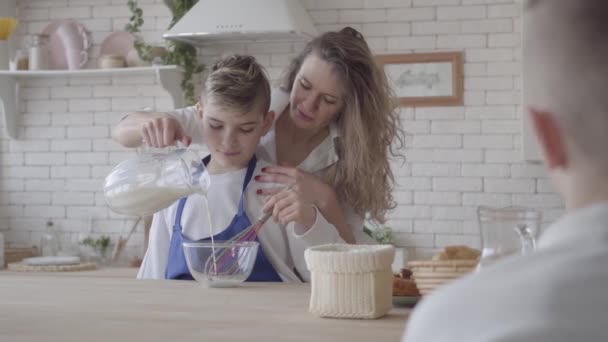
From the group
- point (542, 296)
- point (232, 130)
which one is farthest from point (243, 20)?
point (542, 296)

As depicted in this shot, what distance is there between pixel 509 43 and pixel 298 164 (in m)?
2.20

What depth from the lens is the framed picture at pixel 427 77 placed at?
4.59 meters

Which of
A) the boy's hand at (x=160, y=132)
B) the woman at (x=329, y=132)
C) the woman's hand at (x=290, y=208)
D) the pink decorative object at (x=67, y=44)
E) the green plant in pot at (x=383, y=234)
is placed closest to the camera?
the woman's hand at (x=290, y=208)

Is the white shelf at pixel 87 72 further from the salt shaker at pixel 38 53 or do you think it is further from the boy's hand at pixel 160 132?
the boy's hand at pixel 160 132

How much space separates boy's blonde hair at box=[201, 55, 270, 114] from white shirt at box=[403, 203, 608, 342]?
1700mm

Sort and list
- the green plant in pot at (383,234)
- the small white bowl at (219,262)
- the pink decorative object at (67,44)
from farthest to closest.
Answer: the pink decorative object at (67,44) < the green plant in pot at (383,234) < the small white bowl at (219,262)

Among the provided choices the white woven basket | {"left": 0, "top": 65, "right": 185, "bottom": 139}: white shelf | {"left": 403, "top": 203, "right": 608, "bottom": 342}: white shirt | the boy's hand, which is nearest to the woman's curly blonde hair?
the boy's hand

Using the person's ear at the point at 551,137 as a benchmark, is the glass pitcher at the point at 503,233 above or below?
below

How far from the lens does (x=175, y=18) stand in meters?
4.85

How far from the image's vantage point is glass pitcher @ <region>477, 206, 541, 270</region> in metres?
1.56

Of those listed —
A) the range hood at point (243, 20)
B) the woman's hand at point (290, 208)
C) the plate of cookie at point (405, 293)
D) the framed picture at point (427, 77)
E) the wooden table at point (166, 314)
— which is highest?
the range hood at point (243, 20)

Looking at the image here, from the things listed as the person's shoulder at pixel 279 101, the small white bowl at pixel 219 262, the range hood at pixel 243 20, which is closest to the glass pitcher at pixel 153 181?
the small white bowl at pixel 219 262

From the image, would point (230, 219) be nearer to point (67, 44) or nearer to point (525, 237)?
point (525, 237)

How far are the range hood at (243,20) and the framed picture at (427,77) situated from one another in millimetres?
512
